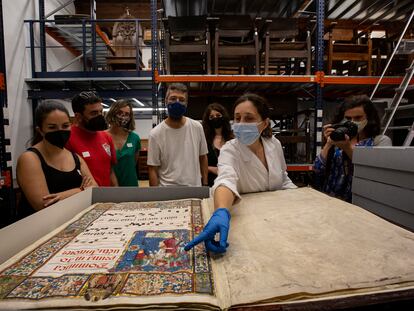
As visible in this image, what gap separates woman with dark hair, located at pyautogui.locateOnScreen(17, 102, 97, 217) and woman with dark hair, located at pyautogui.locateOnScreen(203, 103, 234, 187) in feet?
3.48

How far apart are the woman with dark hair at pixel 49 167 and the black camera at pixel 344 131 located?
4.30 feet

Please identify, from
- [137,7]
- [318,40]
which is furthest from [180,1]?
[137,7]

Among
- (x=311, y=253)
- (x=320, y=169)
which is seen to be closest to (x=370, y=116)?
(x=320, y=169)

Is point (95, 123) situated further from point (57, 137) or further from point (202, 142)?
point (202, 142)

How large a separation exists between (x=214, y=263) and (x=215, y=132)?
5.84 ft

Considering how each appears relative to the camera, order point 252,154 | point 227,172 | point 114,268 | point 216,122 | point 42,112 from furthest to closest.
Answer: point 216,122 < point 42,112 < point 252,154 < point 227,172 < point 114,268

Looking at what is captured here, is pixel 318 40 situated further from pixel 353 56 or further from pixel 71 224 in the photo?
pixel 71 224

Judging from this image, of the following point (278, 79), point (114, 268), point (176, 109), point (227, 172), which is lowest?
point (114, 268)

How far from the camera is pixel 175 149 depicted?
1.87 m

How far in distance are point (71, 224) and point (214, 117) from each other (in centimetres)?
156

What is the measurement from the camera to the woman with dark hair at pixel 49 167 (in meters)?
1.24

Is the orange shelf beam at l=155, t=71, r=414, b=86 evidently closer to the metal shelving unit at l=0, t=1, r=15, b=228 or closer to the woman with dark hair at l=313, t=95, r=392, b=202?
the woman with dark hair at l=313, t=95, r=392, b=202

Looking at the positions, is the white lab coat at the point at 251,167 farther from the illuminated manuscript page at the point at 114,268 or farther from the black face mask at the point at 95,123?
the black face mask at the point at 95,123

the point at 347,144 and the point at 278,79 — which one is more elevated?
the point at 278,79
